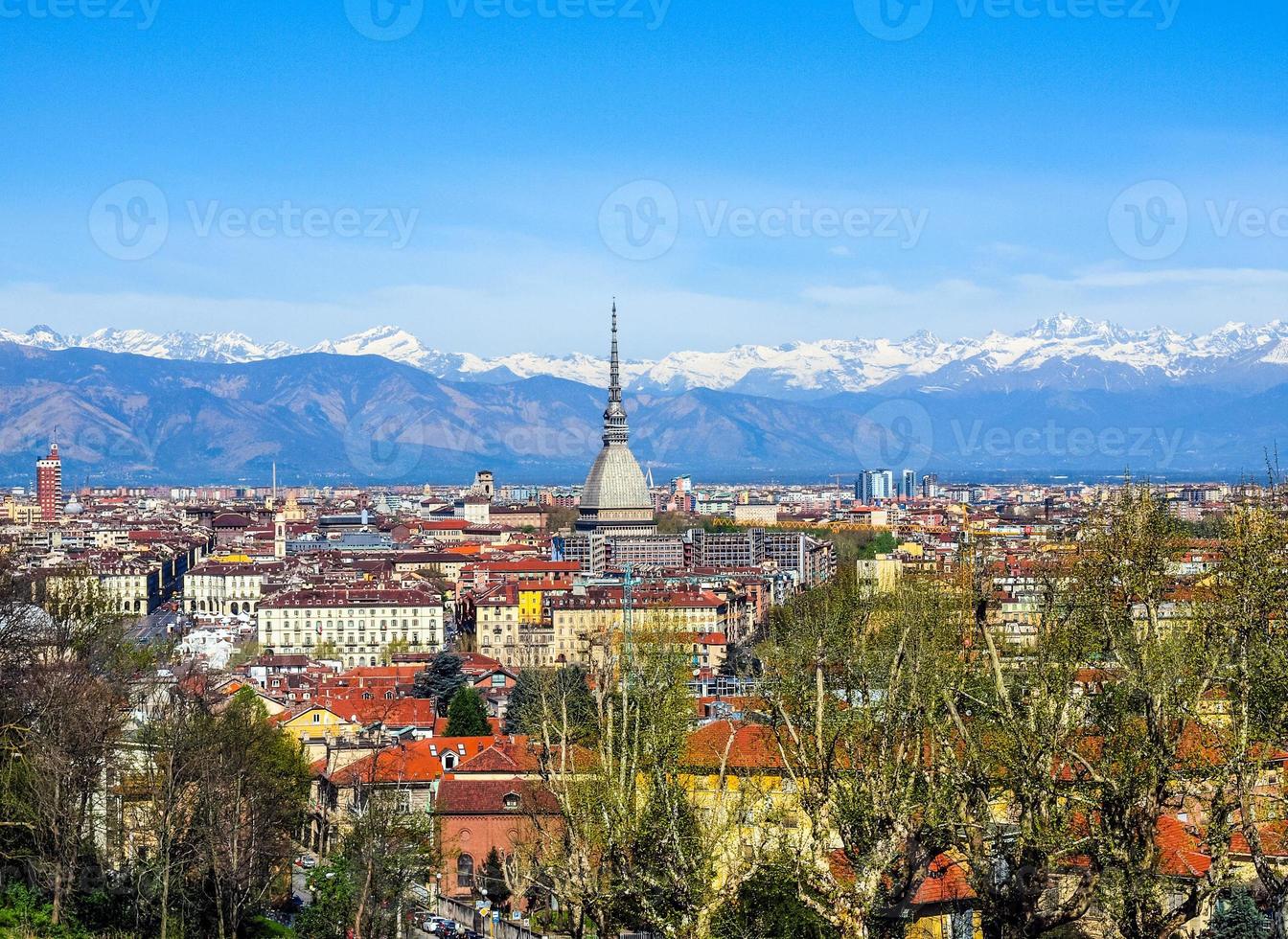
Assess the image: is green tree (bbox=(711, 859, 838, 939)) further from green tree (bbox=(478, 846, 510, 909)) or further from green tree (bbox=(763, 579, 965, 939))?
green tree (bbox=(478, 846, 510, 909))

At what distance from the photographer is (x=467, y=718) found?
34312mm

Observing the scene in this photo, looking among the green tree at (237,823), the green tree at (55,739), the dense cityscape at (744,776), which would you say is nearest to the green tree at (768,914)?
the dense cityscape at (744,776)

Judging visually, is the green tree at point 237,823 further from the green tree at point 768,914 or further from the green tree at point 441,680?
the green tree at point 441,680

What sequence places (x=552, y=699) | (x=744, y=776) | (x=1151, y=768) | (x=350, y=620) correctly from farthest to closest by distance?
1. (x=350, y=620)
2. (x=552, y=699)
3. (x=744, y=776)
4. (x=1151, y=768)

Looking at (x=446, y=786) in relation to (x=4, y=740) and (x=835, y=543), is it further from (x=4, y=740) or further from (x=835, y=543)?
(x=835, y=543)

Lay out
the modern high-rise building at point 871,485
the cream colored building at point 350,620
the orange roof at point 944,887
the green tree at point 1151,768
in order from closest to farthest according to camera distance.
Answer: the green tree at point 1151,768 → the orange roof at point 944,887 → the cream colored building at point 350,620 → the modern high-rise building at point 871,485

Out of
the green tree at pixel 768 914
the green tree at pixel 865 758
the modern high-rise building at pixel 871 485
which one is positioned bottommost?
the green tree at pixel 768 914

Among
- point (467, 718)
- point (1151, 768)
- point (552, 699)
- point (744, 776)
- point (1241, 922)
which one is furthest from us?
point (467, 718)

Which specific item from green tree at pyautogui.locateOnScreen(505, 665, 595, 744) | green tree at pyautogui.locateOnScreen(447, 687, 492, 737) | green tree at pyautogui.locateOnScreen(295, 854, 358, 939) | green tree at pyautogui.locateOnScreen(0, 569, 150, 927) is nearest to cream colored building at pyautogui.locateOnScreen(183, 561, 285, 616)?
green tree at pyautogui.locateOnScreen(505, 665, 595, 744)

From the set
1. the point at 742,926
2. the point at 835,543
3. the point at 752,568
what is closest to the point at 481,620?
the point at 752,568

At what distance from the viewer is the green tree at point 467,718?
3369 centimetres

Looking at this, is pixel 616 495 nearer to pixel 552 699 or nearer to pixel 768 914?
pixel 552 699

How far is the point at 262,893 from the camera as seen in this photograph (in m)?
20.1

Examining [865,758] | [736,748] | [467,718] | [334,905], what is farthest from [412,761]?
[865,758]
